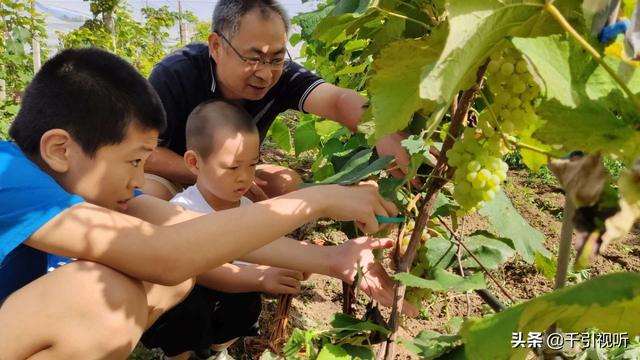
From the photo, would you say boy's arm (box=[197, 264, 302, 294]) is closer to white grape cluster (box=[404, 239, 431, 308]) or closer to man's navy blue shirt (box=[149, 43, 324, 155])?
white grape cluster (box=[404, 239, 431, 308])

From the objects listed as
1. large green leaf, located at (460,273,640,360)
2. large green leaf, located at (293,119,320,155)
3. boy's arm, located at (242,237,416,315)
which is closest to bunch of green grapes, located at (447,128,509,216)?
large green leaf, located at (460,273,640,360)

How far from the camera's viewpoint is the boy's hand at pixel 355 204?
1.40m

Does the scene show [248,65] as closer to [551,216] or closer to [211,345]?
[211,345]

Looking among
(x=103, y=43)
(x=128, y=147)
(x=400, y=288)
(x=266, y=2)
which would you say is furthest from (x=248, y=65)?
(x=103, y=43)

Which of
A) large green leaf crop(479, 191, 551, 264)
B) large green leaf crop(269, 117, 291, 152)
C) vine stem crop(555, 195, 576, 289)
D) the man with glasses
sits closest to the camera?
vine stem crop(555, 195, 576, 289)

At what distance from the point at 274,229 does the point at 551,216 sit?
317cm

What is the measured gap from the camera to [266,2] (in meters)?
2.39

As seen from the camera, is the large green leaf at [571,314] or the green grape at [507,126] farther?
the green grape at [507,126]

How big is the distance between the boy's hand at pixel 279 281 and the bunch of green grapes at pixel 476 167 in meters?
0.97

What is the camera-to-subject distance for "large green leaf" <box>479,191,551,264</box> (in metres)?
1.35

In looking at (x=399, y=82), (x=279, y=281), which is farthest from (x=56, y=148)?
(x=399, y=82)

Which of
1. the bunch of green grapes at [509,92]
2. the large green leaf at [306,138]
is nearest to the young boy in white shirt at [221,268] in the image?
the bunch of green grapes at [509,92]

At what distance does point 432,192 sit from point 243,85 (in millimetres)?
1351

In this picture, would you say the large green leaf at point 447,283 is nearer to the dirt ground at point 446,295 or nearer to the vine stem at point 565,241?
the vine stem at point 565,241
